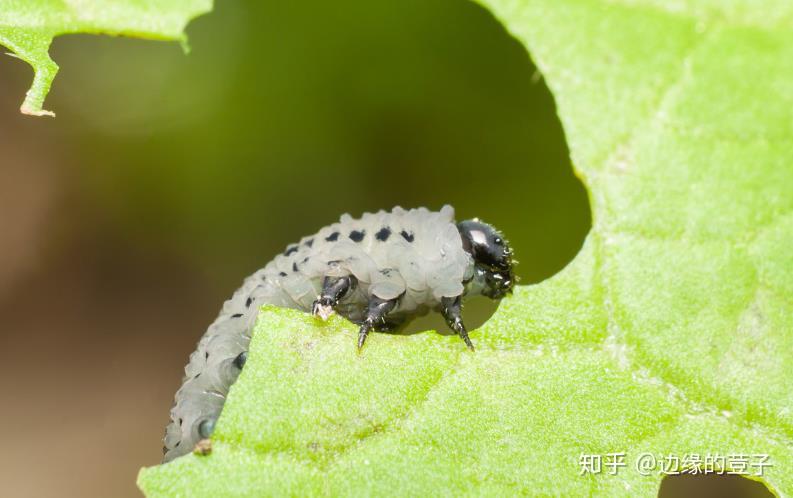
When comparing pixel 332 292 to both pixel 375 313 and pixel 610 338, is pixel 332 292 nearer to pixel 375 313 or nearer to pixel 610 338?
pixel 375 313

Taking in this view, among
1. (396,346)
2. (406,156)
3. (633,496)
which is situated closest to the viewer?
(633,496)

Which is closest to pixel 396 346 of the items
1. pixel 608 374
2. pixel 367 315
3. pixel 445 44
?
pixel 367 315

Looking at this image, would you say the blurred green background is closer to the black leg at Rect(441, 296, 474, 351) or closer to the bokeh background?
the bokeh background

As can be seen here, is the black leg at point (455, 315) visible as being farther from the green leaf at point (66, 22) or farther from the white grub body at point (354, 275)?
the green leaf at point (66, 22)

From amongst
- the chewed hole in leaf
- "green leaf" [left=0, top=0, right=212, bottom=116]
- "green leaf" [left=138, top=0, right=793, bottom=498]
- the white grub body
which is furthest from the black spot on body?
the chewed hole in leaf

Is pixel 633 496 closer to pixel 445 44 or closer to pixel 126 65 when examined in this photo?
pixel 445 44
